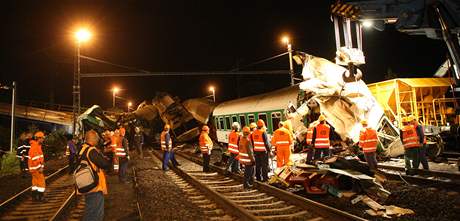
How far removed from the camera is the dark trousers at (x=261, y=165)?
9.85m

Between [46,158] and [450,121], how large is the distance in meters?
22.0

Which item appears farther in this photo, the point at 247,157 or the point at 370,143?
the point at 370,143

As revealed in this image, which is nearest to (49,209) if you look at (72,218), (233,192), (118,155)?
(72,218)

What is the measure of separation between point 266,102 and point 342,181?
9.73 m

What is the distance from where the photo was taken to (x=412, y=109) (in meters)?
16.0

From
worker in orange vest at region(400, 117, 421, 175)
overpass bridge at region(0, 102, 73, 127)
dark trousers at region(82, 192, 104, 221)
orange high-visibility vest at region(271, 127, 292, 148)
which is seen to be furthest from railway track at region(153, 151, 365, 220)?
overpass bridge at region(0, 102, 73, 127)

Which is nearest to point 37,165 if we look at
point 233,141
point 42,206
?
point 42,206

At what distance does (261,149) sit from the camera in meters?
9.66

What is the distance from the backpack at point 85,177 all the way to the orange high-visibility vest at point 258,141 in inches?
213

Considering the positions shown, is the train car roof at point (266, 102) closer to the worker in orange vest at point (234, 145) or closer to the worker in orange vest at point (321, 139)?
the worker in orange vest at point (321, 139)

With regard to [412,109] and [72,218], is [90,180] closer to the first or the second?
[72,218]

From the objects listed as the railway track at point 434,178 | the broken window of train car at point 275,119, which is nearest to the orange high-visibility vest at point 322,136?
the railway track at point 434,178

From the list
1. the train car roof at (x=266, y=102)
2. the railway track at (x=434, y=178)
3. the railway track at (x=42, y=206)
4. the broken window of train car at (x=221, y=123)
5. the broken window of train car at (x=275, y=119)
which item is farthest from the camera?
the broken window of train car at (x=221, y=123)

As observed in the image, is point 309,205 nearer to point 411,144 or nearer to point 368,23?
point 411,144
